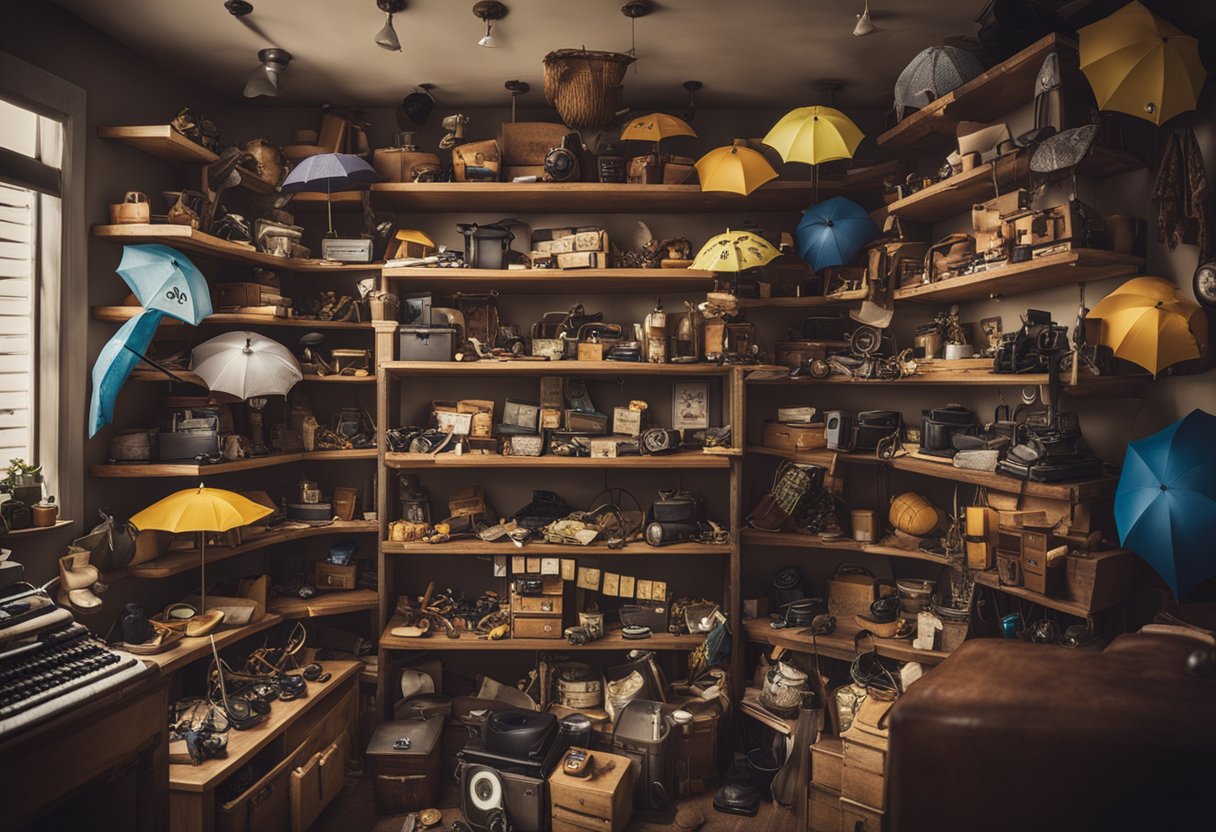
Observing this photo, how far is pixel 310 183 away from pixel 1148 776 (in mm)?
5015

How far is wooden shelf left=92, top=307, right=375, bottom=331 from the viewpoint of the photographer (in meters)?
4.06

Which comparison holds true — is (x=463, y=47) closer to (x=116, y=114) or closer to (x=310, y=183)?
(x=310, y=183)

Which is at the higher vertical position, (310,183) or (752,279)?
(310,183)

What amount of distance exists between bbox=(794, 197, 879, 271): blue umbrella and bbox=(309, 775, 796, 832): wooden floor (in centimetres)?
337

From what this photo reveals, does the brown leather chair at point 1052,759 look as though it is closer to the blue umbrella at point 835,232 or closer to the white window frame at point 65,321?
the blue umbrella at point 835,232

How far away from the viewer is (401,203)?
523cm

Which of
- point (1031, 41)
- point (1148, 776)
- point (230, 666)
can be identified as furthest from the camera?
point (230, 666)

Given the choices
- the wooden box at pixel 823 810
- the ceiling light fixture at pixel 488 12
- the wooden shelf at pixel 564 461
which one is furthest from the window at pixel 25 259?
the wooden box at pixel 823 810

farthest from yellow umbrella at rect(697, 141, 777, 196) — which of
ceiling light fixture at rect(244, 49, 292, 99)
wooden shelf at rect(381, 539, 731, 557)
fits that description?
ceiling light fixture at rect(244, 49, 292, 99)

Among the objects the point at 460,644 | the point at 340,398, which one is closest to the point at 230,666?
A: the point at 460,644

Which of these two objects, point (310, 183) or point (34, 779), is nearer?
point (34, 779)

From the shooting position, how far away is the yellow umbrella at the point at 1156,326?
122 inches

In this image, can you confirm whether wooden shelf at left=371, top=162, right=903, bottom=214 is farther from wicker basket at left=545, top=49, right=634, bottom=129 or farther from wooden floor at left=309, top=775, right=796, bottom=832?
wooden floor at left=309, top=775, right=796, bottom=832

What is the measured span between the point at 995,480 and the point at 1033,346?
0.69 m
